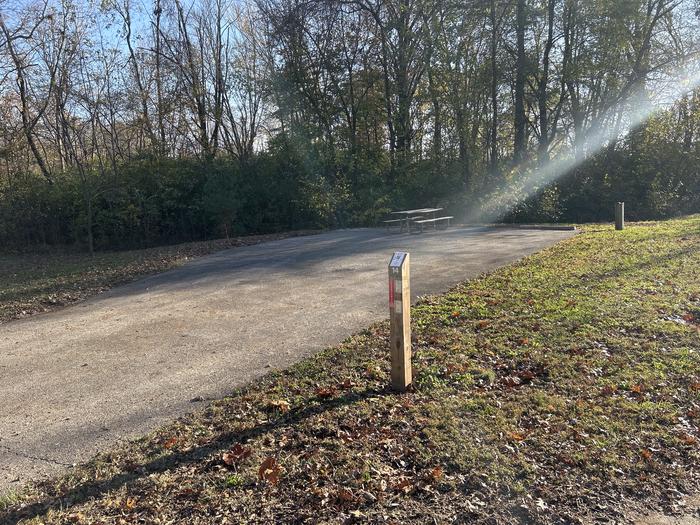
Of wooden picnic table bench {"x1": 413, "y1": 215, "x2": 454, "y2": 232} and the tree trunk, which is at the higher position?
the tree trunk

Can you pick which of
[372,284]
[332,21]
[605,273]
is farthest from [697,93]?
[372,284]

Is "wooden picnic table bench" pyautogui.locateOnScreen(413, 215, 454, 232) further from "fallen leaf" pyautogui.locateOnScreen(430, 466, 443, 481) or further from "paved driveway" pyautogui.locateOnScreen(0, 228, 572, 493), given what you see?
"fallen leaf" pyautogui.locateOnScreen(430, 466, 443, 481)

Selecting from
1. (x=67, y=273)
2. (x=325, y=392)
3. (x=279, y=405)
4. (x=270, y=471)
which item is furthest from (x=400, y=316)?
(x=67, y=273)

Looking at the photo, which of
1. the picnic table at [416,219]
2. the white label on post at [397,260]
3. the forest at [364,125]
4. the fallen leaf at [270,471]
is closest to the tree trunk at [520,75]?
the forest at [364,125]

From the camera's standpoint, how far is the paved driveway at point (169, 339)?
4.05m

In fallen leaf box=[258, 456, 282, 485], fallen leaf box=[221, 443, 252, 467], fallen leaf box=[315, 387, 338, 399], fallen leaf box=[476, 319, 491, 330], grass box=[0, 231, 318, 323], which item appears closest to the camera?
fallen leaf box=[258, 456, 282, 485]

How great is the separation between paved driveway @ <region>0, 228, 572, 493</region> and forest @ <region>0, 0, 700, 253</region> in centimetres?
865

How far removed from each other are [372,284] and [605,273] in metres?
3.77

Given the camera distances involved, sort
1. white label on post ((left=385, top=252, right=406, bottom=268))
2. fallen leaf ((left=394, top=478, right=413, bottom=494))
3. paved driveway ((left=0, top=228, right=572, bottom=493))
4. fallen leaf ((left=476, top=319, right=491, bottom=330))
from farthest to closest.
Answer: fallen leaf ((left=476, top=319, right=491, bottom=330))
white label on post ((left=385, top=252, right=406, bottom=268))
paved driveway ((left=0, top=228, right=572, bottom=493))
fallen leaf ((left=394, top=478, right=413, bottom=494))

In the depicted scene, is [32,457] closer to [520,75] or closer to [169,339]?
[169,339]

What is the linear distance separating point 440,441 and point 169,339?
3903mm

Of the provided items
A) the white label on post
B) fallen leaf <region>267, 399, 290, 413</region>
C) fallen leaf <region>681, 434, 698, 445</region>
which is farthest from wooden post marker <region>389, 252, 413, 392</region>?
fallen leaf <region>681, 434, 698, 445</region>

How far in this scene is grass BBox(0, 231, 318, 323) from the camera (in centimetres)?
853

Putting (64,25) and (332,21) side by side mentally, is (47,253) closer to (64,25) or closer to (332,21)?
(64,25)
